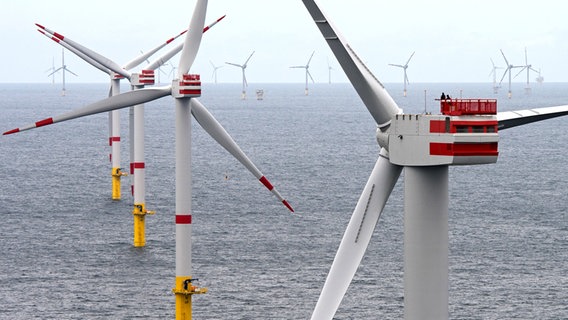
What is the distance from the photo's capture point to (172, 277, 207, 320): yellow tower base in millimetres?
57250

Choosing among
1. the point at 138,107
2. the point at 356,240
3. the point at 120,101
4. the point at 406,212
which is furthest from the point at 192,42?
the point at 138,107

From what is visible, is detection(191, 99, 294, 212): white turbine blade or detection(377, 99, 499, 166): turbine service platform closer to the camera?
detection(377, 99, 499, 166): turbine service platform

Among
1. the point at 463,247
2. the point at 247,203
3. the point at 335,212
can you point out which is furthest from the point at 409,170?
the point at 247,203

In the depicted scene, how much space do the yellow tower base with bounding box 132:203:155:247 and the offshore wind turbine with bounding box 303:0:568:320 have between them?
2282 inches

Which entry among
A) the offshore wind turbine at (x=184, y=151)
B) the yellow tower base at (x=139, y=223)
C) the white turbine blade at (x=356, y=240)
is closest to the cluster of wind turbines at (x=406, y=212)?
the white turbine blade at (x=356, y=240)

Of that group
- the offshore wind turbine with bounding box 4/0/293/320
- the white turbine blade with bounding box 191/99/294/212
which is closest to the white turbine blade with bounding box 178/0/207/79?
the offshore wind turbine with bounding box 4/0/293/320

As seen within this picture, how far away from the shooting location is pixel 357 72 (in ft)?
129

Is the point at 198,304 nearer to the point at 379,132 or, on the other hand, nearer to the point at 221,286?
the point at 221,286

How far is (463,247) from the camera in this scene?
332ft

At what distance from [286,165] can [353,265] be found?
479 ft

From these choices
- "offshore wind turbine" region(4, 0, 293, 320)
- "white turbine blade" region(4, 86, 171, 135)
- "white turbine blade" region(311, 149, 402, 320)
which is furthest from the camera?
"offshore wind turbine" region(4, 0, 293, 320)

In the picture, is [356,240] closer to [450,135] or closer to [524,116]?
[450,135]

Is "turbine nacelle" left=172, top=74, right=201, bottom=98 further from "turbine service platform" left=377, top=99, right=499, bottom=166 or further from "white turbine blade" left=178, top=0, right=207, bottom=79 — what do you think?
"turbine service platform" left=377, top=99, right=499, bottom=166

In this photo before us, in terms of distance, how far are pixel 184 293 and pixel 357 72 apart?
22.3 meters
